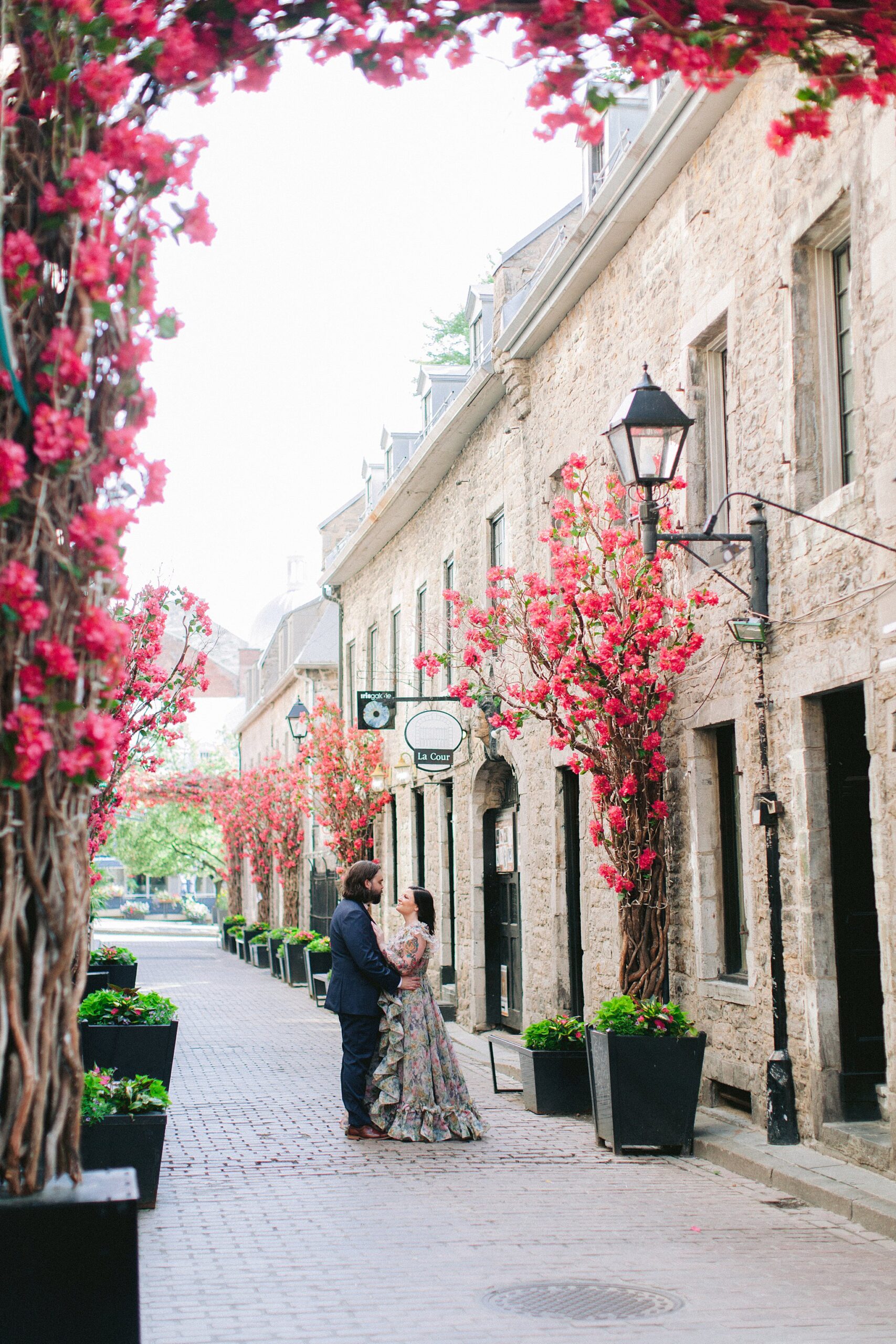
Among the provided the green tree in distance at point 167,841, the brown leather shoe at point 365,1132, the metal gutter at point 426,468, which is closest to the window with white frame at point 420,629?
the metal gutter at point 426,468

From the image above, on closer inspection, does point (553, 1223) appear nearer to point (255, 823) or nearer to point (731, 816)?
point (731, 816)

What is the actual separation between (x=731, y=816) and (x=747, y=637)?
1.76m

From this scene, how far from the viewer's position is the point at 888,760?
7.85 m

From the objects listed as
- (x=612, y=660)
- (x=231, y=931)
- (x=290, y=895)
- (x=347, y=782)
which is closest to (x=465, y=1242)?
(x=612, y=660)

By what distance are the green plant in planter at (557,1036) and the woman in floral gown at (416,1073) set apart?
0.88m

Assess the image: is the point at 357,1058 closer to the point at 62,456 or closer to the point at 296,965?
the point at 62,456

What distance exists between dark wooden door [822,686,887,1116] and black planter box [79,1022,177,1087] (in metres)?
4.02

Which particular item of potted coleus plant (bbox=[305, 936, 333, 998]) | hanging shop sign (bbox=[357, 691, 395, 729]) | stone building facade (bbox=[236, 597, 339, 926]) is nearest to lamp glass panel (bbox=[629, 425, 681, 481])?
hanging shop sign (bbox=[357, 691, 395, 729])

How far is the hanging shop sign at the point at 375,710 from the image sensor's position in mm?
19234

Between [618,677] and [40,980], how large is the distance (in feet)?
23.3

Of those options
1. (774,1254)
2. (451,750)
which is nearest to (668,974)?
(774,1254)

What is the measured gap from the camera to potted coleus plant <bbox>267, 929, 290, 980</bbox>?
91.0 feet

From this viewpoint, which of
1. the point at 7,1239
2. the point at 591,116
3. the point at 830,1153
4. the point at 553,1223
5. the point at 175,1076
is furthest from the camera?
the point at 175,1076

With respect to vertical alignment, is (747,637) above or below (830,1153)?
above
